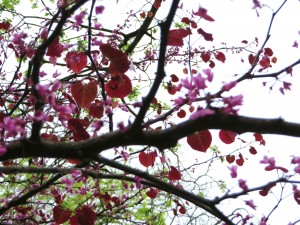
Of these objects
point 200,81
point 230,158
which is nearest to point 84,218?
point 200,81

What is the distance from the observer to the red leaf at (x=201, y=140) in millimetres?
1709

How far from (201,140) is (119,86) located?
1.64 ft

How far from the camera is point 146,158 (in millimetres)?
2449

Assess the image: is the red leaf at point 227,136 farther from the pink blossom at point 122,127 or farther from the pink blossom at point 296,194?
the pink blossom at point 122,127

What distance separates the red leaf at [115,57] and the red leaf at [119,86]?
16 centimetres

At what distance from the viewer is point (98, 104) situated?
2137 millimetres

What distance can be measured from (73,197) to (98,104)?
4.68 meters

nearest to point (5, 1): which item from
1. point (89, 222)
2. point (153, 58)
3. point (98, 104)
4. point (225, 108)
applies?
point (153, 58)

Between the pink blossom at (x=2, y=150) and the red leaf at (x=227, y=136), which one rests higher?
the red leaf at (x=227, y=136)

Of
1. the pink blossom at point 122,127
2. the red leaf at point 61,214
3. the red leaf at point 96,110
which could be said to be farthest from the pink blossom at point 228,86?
the red leaf at point 61,214

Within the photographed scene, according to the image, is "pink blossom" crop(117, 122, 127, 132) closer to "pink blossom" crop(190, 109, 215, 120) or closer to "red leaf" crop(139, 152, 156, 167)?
"pink blossom" crop(190, 109, 215, 120)

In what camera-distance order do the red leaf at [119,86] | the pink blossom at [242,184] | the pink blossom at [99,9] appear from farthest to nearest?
the red leaf at [119,86], the pink blossom at [99,9], the pink blossom at [242,184]

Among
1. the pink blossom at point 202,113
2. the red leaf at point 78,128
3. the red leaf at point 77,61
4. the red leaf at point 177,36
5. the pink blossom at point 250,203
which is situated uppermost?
the red leaf at point 177,36

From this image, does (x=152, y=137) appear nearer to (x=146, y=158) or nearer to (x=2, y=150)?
(x=2, y=150)
